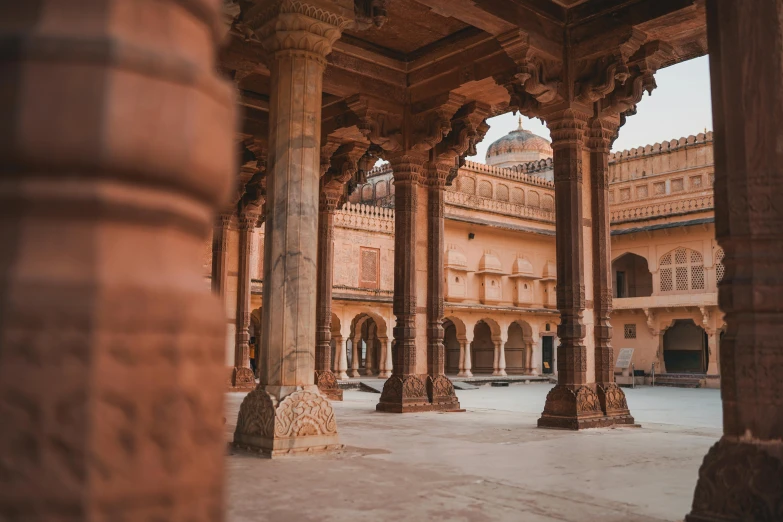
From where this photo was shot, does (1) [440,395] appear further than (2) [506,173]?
No

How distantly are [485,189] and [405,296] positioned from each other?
20.7 metres

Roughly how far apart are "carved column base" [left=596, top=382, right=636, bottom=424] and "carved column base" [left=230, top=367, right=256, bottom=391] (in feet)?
29.3

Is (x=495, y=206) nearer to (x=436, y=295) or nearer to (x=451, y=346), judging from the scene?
(x=451, y=346)

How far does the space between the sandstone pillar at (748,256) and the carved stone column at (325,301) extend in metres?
10.6

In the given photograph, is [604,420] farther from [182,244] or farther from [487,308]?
[487,308]

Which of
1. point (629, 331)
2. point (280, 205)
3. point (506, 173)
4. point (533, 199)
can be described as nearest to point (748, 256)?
point (280, 205)

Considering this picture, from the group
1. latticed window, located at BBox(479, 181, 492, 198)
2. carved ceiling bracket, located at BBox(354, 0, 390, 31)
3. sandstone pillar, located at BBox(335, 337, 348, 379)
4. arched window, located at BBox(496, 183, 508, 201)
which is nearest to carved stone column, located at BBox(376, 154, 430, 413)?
carved ceiling bracket, located at BBox(354, 0, 390, 31)

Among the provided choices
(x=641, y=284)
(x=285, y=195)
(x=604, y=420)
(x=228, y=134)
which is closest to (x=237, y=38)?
(x=285, y=195)

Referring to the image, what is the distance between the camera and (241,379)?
1588cm

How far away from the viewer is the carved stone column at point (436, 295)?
462 inches

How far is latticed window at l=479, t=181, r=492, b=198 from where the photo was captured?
31.5m

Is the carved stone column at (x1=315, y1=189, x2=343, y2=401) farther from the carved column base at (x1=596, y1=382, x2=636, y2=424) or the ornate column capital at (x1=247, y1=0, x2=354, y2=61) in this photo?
the ornate column capital at (x1=247, y1=0, x2=354, y2=61)

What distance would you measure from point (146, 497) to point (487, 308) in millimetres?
29640

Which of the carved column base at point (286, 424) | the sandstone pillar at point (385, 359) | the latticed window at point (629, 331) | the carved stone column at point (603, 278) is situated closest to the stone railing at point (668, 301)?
the latticed window at point (629, 331)
